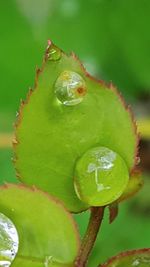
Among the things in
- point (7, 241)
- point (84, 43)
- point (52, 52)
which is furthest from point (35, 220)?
point (84, 43)

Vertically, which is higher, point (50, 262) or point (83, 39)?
point (83, 39)

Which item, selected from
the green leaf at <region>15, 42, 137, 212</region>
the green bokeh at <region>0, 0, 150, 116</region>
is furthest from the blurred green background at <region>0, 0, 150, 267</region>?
the green leaf at <region>15, 42, 137, 212</region>

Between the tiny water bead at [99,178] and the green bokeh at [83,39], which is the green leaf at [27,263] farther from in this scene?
the green bokeh at [83,39]

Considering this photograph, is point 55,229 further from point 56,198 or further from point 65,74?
point 65,74

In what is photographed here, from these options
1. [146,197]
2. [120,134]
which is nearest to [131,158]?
[120,134]

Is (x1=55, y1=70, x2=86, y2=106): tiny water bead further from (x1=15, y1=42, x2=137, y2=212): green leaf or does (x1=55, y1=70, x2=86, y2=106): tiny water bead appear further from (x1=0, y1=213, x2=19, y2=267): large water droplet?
(x1=0, y1=213, x2=19, y2=267): large water droplet

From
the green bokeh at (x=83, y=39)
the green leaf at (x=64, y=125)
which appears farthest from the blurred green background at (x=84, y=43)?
the green leaf at (x=64, y=125)

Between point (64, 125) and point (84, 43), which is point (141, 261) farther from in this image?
point (84, 43)
